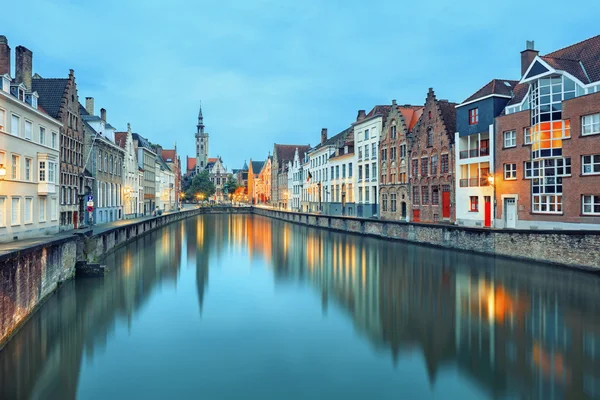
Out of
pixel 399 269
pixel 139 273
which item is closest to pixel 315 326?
pixel 399 269

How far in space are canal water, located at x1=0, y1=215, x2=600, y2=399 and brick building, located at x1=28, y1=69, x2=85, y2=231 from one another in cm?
1036

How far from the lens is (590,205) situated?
23250mm

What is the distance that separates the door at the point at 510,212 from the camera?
28875mm

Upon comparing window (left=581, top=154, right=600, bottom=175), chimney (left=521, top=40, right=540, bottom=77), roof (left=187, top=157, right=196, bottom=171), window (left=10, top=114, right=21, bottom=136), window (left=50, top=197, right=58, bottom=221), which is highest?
roof (left=187, top=157, right=196, bottom=171)

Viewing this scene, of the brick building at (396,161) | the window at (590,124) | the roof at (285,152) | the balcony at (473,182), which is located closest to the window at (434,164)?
the brick building at (396,161)

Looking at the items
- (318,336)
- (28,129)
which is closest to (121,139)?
(28,129)

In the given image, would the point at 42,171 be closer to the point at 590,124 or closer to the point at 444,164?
the point at 444,164

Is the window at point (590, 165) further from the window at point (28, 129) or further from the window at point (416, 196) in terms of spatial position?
the window at point (28, 129)

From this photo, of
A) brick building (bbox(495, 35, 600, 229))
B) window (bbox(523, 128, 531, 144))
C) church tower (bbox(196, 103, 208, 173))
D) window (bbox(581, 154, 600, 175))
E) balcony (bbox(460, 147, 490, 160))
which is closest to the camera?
window (bbox(581, 154, 600, 175))

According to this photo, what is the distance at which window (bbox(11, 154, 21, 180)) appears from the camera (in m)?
22.0

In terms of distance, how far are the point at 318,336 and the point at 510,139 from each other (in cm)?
2205

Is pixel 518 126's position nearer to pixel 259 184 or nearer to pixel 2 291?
pixel 2 291

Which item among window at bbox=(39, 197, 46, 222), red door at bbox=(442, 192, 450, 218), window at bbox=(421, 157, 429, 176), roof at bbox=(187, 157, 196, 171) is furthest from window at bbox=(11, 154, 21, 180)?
roof at bbox=(187, 157, 196, 171)

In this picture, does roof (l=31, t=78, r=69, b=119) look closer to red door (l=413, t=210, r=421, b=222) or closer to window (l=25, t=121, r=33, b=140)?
window (l=25, t=121, r=33, b=140)
